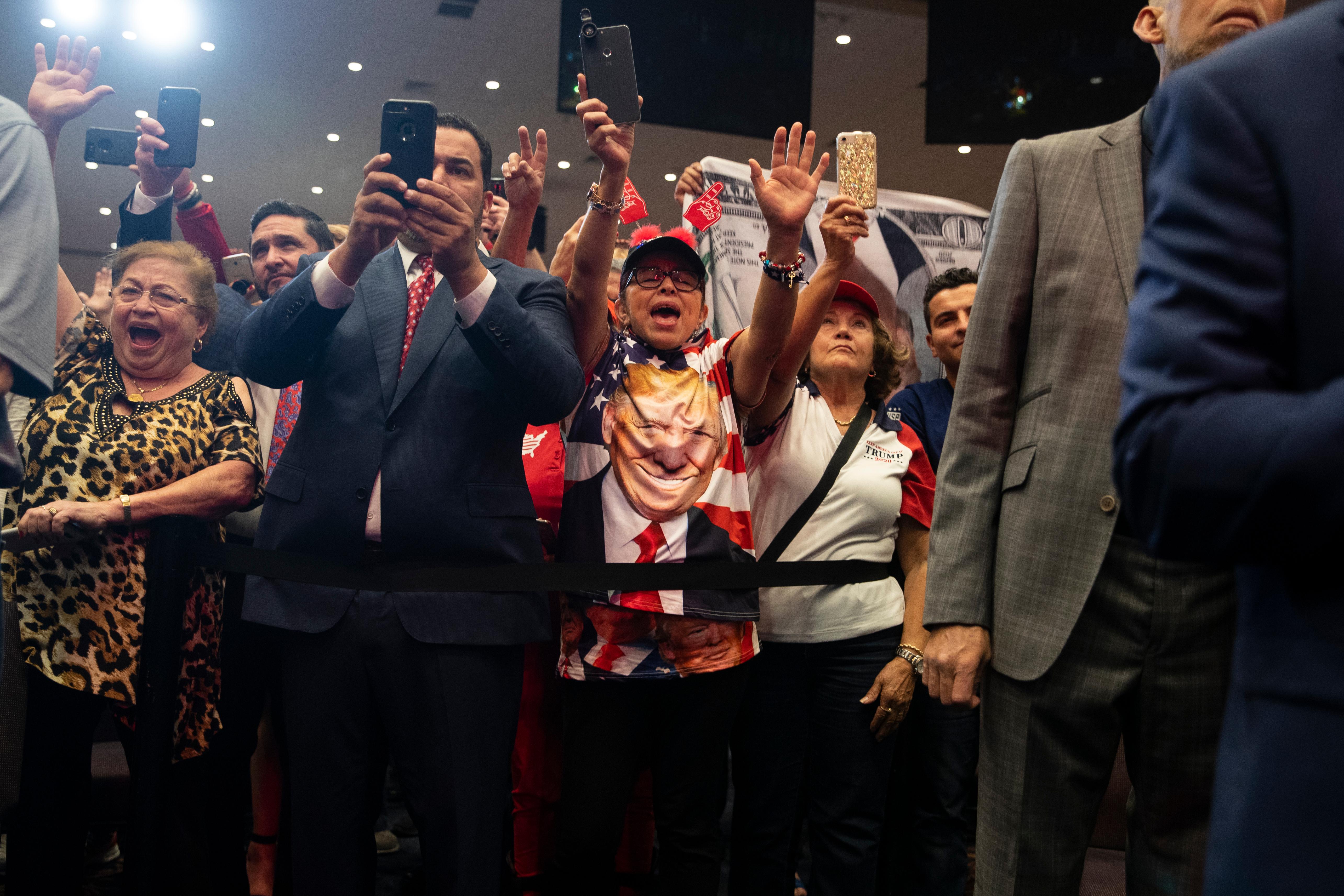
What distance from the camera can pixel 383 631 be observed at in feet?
5.32

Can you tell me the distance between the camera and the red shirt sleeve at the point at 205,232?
2805mm

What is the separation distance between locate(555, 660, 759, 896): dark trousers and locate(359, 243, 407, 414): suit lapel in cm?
76

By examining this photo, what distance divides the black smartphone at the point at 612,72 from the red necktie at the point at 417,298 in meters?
0.50

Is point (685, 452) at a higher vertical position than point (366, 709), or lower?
higher

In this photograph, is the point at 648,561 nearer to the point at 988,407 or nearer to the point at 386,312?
the point at 386,312

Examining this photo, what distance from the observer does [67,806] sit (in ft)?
6.61

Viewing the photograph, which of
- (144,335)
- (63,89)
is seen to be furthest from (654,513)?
(63,89)

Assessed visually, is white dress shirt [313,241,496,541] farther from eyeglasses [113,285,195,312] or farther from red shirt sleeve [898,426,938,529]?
red shirt sleeve [898,426,938,529]

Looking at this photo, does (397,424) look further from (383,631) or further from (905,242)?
(905,242)


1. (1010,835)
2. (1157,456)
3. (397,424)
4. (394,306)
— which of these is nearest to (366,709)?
(397,424)

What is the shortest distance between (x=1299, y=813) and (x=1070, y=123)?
15.6ft

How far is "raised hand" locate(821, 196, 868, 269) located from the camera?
2201 millimetres

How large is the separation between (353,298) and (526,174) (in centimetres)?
74

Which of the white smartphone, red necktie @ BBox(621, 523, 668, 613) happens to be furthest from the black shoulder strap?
the white smartphone
